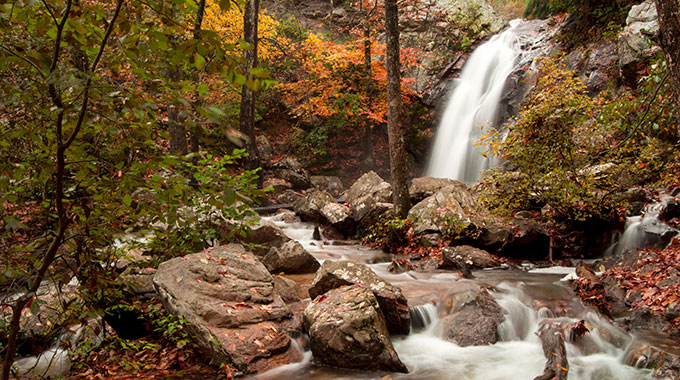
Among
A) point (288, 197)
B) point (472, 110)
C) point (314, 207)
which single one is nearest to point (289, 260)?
point (314, 207)

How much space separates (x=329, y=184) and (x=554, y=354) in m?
13.9

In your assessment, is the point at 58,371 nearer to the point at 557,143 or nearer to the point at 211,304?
the point at 211,304

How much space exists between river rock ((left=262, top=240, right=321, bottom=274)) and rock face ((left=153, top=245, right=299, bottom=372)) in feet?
7.19

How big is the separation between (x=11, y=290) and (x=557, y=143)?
7.64 metres

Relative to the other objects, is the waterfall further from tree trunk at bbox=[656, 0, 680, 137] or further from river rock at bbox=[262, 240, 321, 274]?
tree trunk at bbox=[656, 0, 680, 137]

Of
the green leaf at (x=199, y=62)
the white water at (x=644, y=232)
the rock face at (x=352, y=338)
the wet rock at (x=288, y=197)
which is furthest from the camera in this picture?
the wet rock at (x=288, y=197)

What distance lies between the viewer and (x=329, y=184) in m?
17.8

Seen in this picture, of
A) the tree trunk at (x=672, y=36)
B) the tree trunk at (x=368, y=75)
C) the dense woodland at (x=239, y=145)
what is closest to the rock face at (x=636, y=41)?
the dense woodland at (x=239, y=145)

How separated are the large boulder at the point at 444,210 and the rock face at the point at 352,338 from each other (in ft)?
16.1


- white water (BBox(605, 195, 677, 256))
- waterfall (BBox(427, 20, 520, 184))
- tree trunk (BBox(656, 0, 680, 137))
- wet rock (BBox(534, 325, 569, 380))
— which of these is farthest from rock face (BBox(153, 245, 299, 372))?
waterfall (BBox(427, 20, 520, 184))

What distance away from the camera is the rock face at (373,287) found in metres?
5.03

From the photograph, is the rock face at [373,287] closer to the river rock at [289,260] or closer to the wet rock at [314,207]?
the river rock at [289,260]

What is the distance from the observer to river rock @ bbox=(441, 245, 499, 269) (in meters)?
7.66

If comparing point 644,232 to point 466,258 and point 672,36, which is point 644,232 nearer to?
point 466,258
